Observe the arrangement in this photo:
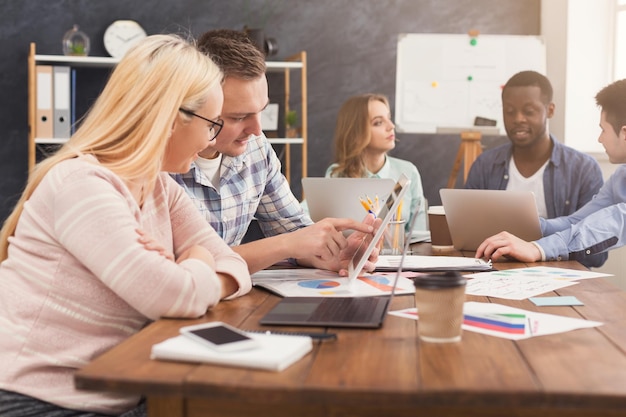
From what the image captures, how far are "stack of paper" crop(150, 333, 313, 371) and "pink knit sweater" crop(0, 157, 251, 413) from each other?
0.64 feet

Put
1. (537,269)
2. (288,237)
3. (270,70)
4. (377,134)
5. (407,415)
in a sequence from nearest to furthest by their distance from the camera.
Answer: (407,415) < (288,237) < (537,269) < (377,134) < (270,70)

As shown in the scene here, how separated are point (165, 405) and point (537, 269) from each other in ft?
3.90

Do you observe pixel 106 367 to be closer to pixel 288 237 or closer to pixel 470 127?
pixel 288 237

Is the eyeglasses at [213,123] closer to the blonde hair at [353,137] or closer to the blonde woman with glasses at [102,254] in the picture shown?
the blonde woman with glasses at [102,254]

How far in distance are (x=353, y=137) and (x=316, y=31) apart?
3.60ft

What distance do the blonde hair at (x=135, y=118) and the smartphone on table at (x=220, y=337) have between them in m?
0.39

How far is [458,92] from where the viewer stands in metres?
4.66

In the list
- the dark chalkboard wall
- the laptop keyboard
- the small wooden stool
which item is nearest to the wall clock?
the dark chalkboard wall

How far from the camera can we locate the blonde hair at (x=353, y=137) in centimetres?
402

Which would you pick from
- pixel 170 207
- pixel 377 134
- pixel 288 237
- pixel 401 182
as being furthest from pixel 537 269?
pixel 377 134

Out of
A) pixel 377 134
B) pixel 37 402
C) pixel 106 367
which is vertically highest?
pixel 377 134

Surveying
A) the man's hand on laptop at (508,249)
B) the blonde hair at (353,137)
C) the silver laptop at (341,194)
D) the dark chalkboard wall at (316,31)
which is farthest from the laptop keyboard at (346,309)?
the dark chalkboard wall at (316,31)

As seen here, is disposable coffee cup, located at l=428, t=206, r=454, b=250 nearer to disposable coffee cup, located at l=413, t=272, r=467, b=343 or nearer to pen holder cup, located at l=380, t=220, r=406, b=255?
pen holder cup, located at l=380, t=220, r=406, b=255

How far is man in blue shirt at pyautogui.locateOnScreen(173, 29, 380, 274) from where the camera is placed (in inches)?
72.6
